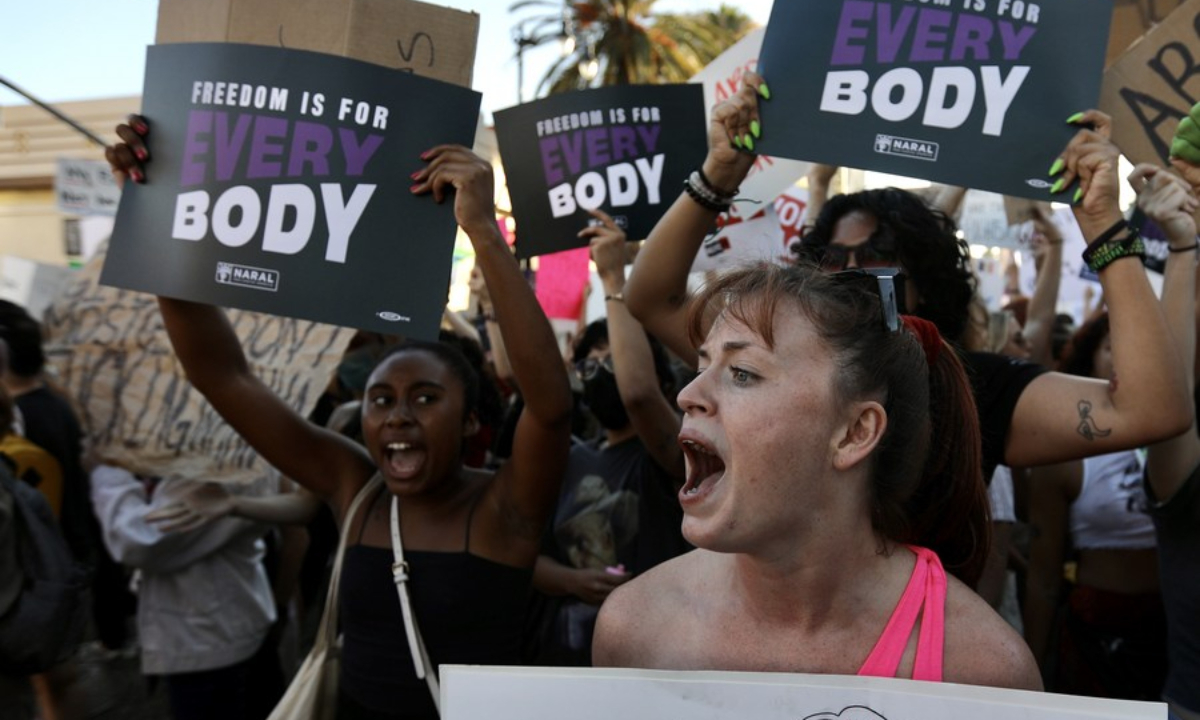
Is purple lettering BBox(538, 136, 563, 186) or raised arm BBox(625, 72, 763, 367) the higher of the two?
purple lettering BBox(538, 136, 563, 186)

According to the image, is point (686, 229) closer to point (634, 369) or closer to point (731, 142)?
point (731, 142)

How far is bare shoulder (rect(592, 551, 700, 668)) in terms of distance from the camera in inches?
62.8

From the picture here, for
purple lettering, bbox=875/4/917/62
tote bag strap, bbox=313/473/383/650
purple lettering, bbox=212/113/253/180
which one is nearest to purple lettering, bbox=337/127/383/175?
purple lettering, bbox=212/113/253/180

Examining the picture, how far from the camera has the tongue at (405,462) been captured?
8.40 ft

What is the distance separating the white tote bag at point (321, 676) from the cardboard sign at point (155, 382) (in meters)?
0.72

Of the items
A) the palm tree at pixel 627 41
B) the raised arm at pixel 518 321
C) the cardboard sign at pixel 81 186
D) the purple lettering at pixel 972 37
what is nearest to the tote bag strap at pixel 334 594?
the raised arm at pixel 518 321

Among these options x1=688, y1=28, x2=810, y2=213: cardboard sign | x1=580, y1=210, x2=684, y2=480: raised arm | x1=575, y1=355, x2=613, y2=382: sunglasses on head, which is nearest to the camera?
x1=580, y1=210, x2=684, y2=480: raised arm

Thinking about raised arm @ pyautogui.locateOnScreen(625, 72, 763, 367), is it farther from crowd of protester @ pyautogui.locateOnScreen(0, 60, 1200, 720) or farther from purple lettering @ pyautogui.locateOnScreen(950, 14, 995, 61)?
purple lettering @ pyautogui.locateOnScreen(950, 14, 995, 61)

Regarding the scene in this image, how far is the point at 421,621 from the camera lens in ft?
8.00

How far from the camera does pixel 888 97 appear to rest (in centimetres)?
238

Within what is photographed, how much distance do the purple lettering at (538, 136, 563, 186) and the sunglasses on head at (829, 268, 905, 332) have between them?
6.05ft

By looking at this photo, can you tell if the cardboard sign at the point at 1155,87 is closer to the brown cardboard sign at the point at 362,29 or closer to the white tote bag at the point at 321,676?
the brown cardboard sign at the point at 362,29

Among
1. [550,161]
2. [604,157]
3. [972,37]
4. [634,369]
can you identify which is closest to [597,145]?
[604,157]

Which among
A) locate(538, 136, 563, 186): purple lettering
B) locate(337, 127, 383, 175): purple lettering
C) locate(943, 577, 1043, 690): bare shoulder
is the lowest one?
locate(943, 577, 1043, 690): bare shoulder
